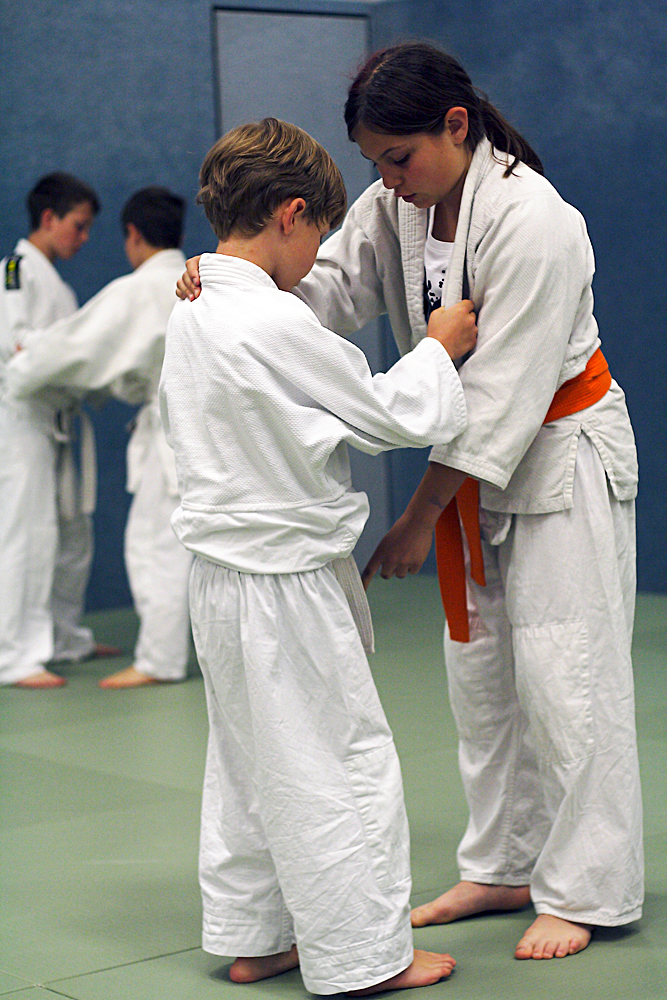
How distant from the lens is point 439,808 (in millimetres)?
3078

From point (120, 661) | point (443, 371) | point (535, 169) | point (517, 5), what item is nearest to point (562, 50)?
point (517, 5)

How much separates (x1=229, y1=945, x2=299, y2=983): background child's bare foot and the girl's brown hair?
1312 millimetres

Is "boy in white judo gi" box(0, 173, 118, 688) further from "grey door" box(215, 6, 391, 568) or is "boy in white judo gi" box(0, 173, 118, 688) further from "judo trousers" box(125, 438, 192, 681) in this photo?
"grey door" box(215, 6, 391, 568)

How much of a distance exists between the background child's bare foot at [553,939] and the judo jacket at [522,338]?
26.8 inches

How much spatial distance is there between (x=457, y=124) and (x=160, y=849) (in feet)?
5.28

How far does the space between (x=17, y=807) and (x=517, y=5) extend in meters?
4.51

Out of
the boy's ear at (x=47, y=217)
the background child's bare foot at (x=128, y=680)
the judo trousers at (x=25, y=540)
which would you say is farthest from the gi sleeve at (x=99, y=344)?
the background child's bare foot at (x=128, y=680)

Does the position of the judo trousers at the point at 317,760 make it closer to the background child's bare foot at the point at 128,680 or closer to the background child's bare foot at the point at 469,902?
the background child's bare foot at the point at 469,902

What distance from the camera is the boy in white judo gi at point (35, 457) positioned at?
4.77 m

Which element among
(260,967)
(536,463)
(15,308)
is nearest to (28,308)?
(15,308)

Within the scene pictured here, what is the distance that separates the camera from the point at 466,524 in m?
2.33

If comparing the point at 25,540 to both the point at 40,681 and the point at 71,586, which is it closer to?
the point at 71,586

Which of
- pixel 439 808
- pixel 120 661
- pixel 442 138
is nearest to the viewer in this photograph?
pixel 442 138

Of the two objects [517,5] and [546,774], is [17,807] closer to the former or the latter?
[546,774]
